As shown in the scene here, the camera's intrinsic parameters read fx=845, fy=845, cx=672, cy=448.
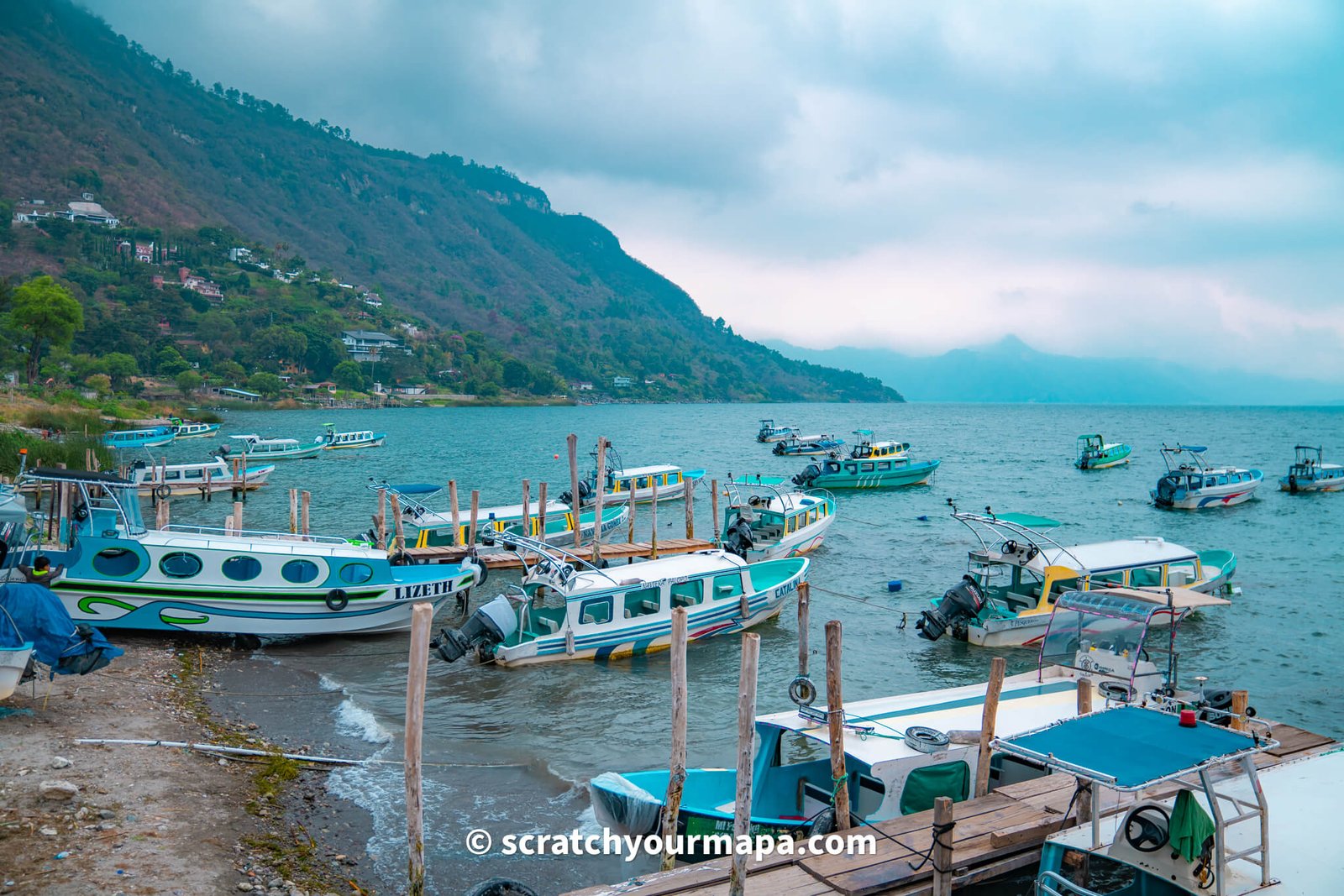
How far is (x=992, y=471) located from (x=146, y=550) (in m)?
70.3

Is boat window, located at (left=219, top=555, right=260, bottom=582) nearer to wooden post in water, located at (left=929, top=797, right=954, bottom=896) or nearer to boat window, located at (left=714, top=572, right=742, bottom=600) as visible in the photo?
boat window, located at (left=714, top=572, right=742, bottom=600)

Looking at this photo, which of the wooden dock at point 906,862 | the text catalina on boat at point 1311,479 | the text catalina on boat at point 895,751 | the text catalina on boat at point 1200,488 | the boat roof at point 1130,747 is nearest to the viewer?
the boat roof at point 1130,747

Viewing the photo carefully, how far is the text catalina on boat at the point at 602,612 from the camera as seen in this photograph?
19234 mm

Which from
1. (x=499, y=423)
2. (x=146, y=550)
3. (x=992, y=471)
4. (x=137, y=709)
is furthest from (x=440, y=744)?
(x=499, y=423)

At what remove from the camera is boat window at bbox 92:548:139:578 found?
19.0 m

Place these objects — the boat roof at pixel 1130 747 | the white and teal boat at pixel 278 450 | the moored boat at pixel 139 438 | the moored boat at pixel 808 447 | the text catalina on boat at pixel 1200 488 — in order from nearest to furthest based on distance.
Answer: the boat roof at pixel 1130 747
the text catalina on boat at pixel 1200 488
the moored boat at pixel 139 438
the white and teal boat at pixel 278 450
the moored boat at pixel 808 447

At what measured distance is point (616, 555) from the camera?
28.1 m

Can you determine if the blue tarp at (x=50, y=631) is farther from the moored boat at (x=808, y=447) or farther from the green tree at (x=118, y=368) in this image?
the green tree at (x=118, y=368)

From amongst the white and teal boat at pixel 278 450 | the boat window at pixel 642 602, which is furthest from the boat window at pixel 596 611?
the white and teal boat at pixel 278 450

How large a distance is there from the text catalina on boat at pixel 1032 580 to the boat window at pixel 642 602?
7.02 metres

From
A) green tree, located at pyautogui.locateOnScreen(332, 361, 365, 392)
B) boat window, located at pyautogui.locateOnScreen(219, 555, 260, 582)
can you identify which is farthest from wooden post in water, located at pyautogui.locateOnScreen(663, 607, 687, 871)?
green tree, located at pyautogui.locateOnScreen(332, 361, 365, 392)

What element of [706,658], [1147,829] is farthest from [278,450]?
[1147,829]

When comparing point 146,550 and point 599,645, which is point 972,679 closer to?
point 599,645

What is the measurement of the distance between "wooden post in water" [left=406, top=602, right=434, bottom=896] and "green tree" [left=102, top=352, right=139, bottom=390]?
124026mm
